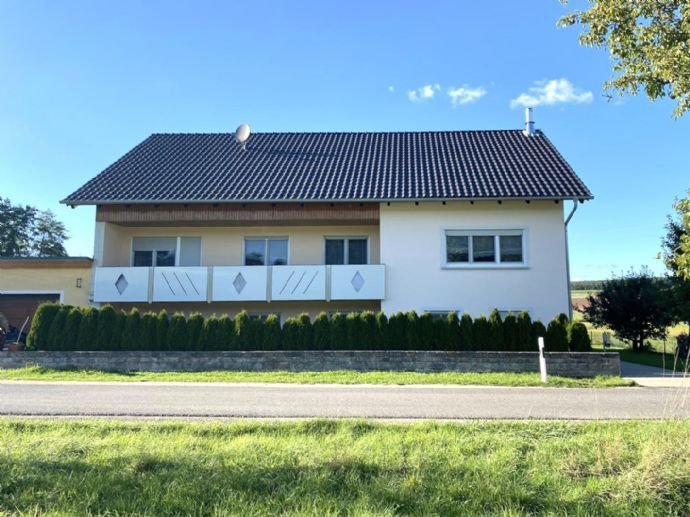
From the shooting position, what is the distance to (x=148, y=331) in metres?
15.3

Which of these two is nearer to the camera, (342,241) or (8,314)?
(8,314)

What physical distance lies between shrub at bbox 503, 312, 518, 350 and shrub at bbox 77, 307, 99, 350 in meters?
11.9

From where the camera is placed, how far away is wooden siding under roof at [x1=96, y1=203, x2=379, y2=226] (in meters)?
18.4

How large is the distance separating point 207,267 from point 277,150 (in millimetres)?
6985

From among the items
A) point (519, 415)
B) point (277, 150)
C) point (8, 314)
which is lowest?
point (519, 415)

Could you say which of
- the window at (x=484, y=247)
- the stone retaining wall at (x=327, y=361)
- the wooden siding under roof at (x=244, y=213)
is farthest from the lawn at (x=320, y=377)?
the wooden siding under roof at (x=244, y=213)

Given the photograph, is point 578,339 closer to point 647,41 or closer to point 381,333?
point 381,333

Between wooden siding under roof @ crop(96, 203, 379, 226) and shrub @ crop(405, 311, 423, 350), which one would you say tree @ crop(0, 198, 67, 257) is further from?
shrub @ crop(405, 311, 423, 350)

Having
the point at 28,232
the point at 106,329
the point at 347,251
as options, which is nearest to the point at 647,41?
the point at 347,251

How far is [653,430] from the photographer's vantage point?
5.62 meters

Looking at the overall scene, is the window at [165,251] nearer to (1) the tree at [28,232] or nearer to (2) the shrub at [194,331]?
(2) the shrub at [194,331]

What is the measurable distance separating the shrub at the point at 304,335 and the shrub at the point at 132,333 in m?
4.64

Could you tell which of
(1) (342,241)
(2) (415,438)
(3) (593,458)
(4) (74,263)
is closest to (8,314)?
(4) (74,263)

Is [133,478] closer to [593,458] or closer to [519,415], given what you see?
[593,458]
